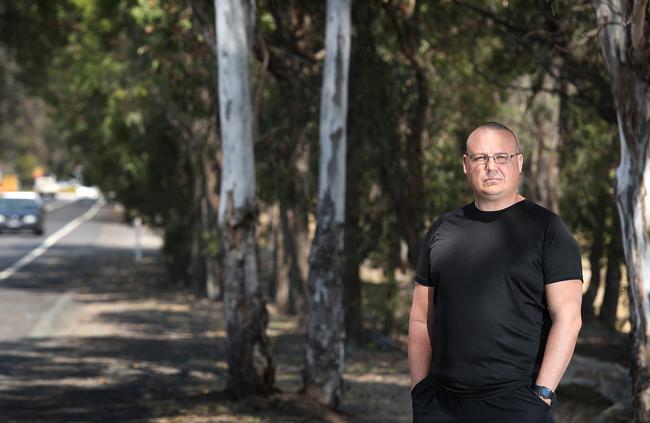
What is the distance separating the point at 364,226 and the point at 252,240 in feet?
20.6

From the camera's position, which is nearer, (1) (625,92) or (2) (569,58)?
(1) (625,92)

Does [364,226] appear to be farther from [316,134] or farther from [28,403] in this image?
[28,403]

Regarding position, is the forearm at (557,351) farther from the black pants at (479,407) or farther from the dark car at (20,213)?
the dark car at (20,213)

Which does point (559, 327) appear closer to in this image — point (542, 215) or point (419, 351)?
point (542, 215)

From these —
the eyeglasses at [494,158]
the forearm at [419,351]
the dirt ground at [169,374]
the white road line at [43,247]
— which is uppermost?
the eyeglasses at [494,158]

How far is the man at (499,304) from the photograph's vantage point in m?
4.62

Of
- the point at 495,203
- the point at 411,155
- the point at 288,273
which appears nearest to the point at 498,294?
the point at 495,203

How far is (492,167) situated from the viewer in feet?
15.6

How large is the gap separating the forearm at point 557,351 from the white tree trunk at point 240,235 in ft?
25.7

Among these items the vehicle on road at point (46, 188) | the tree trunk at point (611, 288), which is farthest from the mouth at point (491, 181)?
the vehicle on road at point (46, 188)

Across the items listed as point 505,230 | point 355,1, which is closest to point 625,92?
point 505,230

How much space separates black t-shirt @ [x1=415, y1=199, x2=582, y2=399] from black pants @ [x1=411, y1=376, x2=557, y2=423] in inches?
1.4

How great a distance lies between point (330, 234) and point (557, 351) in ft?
25.1

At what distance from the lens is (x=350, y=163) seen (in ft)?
55.2
